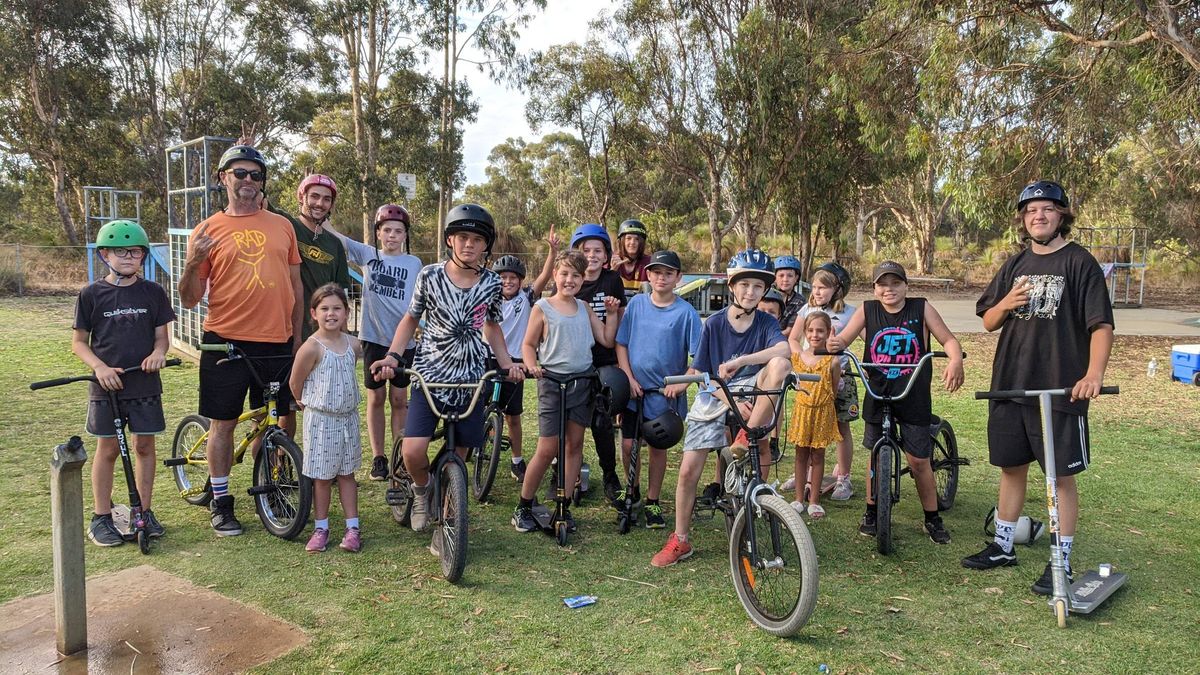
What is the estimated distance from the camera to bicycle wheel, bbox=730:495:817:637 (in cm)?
338

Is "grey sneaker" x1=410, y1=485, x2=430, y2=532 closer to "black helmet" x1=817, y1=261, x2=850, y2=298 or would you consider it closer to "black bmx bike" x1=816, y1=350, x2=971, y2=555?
"black bmx bike" x1=816, y1=350, x2=971, y2=555

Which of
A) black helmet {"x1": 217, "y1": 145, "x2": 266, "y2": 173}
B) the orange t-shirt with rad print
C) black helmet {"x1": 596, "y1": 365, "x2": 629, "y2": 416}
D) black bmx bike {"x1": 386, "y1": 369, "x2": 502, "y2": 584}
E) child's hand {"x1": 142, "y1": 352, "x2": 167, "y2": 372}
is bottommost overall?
black bmx bike {"x1": 386, "y1": 369, "x2": 502, "y2": 584}

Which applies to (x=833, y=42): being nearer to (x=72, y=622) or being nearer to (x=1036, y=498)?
(x=1036, y=498)

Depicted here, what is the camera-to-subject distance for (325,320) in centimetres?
447

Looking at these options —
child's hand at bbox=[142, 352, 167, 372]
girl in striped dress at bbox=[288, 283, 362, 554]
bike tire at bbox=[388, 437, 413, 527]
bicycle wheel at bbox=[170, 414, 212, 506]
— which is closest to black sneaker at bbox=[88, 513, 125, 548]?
bicycle wheel at bbox=[170, 414, 212, 506]

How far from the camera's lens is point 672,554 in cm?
440

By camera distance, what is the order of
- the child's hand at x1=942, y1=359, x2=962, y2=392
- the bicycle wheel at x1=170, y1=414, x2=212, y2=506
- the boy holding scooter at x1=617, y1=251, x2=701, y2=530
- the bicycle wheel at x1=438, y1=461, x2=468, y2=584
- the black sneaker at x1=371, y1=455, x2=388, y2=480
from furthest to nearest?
the black sneaker at x1=371, y1=455, x2=388, y2=480, the bicycle wheel at x1=170, y1=414, x2=212, y2=506, the boy holding scooter at x1=617, y1=251, x2=701, y2=530, the child's hand at x1=942, y1=359, x2=962, y2=392, the bicycle wheel at x1=438, y1=461, x2=468, y2=584

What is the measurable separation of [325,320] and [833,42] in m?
18.6

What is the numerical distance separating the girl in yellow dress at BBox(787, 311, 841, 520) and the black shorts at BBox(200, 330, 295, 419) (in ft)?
10.2

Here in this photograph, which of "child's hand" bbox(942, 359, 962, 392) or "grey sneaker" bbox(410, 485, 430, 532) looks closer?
"child's hand" bbox(942, 359, 962, 392)

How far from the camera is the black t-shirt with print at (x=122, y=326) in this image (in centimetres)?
427

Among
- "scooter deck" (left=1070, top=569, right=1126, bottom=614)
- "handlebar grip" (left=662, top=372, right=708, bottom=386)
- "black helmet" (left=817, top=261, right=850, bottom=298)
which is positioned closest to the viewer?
"handlebar grip" (left=662, top=372, right=708, bottom=386)

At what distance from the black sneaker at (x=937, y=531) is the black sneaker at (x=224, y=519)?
161 inches

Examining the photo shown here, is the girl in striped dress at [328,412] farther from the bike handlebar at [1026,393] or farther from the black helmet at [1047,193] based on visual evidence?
the black helmet at [1047,193]
